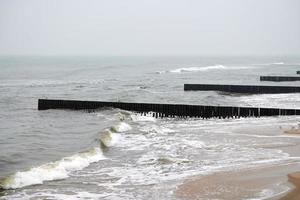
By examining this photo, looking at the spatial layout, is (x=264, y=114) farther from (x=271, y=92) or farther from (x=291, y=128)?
(x=271, y=92)

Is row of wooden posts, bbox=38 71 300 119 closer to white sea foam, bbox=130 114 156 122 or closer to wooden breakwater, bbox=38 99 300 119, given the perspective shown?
wooden breakwater, bbox=38 99 300 119

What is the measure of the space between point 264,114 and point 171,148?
42.1ft

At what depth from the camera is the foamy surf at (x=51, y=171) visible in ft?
56.2

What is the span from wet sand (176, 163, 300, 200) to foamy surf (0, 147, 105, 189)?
16.5ft

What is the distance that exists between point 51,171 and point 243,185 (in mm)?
7179

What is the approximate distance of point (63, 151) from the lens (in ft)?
78.2

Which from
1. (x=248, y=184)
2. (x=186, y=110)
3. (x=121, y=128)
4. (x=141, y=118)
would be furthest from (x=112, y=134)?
(x=248, y=184)

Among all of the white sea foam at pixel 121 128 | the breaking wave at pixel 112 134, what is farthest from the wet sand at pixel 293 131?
A: the white sea foam at pixel 121 128

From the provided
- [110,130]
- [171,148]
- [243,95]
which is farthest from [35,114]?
[243,95]

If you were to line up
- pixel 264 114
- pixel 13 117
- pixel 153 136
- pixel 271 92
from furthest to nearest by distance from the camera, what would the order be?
pixel 271 92 < pixel 13 117 < pixel 264 114 < pixel 153 136

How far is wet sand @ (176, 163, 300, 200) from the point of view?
14461 millimetres

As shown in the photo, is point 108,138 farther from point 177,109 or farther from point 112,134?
point 177,109

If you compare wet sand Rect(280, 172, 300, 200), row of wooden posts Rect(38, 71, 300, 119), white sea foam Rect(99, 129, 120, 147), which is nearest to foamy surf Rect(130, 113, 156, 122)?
row of wooden posts Rect(38, 71, 300, 119)

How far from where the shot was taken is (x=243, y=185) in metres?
15.6
